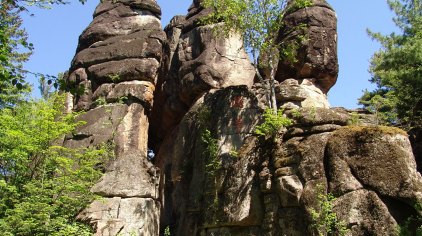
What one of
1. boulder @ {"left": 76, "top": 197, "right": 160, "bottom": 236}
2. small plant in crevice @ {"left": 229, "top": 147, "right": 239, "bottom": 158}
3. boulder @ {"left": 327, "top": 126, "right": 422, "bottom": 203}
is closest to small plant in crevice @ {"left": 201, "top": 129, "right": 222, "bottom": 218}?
small plant in crevice @ {"left": 229, "top": 147, "right": 239, "bottom": 158}

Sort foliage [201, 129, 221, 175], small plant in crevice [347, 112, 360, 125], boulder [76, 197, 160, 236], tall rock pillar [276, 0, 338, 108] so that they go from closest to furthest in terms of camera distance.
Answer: boulder [76, 197, 160, 236]
small plant in crevice [347, 112, 360, 125]
foliage [201, 129, 221, 175]
tall rock pillar [276, 0, 338, 108]

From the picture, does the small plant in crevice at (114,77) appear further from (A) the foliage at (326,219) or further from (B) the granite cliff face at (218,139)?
(A) the foliage at (326,219)

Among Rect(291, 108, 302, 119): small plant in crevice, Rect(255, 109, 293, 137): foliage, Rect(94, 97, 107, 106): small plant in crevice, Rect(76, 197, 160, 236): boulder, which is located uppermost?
Rect(94, 97, 107, 106): small plant in crevice

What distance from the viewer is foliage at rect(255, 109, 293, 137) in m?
12.1

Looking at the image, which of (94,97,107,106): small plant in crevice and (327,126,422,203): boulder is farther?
(94,97,107,106): small plant in crevice

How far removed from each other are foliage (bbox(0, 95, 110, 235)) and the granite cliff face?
0.64 metres

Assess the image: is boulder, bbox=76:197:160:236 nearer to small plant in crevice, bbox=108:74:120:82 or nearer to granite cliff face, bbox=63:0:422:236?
granite cliff face, bbox=63:0:422:236

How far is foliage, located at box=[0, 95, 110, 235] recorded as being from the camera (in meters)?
10.6

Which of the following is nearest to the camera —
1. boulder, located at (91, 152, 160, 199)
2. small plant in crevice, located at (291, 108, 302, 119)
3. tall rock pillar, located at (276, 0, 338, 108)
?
small plant in crevice, located at (291, 108, 302, 119)

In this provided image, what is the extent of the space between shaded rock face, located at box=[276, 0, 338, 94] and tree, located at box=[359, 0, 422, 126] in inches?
88.4

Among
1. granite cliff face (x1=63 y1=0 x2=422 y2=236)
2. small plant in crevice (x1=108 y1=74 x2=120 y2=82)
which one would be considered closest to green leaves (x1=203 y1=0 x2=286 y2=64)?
granite cliff face (x1=63 y1=0 x2=422 y2=236)

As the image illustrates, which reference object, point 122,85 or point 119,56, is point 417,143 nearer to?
point 122,85

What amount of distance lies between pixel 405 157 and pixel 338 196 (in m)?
1.66

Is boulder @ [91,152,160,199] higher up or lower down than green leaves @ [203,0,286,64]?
lower down
